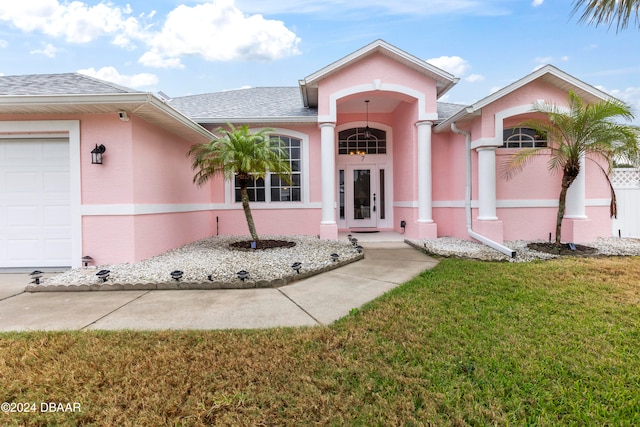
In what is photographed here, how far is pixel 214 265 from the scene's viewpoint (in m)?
5.83

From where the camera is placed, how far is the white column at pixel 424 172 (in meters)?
8.62

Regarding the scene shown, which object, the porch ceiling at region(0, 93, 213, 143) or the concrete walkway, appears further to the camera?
the porch ceiling at region(0, 93, 213, 143)

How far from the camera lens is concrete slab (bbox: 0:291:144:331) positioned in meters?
3.49

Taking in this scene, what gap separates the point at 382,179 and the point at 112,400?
33.3 feet

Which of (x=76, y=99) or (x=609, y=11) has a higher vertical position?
(x=609, y=11)

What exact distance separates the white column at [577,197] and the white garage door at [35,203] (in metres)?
12.0

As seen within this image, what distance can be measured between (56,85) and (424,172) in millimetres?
8827

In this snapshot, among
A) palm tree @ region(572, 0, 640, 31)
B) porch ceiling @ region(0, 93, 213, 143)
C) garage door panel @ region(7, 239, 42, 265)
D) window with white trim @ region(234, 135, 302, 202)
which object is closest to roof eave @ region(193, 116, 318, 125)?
window with white trim @ region(234, 135, 302, 202)

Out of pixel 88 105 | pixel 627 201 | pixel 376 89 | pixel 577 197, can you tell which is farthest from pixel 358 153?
pixel 627 201

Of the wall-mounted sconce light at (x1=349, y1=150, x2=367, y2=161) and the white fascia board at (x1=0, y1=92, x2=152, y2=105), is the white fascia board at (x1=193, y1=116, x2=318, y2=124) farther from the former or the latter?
the white fascia board at (x1=0, y1=92, x2=152, y2=105)

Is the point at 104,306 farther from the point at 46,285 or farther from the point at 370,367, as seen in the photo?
the point at 370,367

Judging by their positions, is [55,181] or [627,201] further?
[627,201]

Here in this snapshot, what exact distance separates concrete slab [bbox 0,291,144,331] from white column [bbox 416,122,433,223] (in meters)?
7.11

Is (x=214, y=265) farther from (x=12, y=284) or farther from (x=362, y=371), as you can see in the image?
(x=362, y=371)
